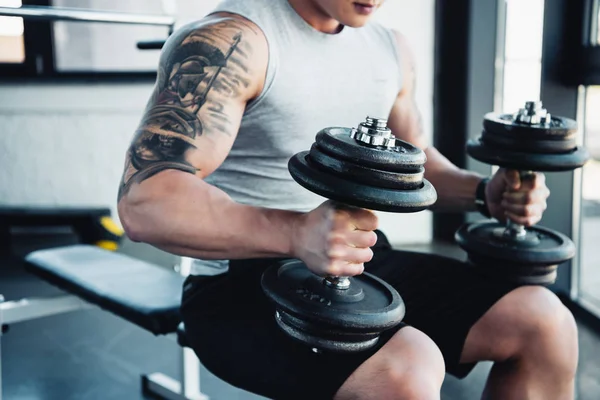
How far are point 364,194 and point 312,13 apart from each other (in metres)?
0.49

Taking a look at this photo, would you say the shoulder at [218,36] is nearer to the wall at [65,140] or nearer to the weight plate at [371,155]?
the weight plate at [371,155]

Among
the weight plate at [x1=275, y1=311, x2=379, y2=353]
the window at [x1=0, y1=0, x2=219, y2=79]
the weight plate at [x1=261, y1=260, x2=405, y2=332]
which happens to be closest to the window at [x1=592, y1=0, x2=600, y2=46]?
the weight plate at [x1=261, y1=260, x2=405, y2=332]

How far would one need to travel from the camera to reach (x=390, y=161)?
767 mm

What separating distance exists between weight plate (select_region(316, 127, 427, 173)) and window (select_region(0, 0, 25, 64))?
2.99 metres

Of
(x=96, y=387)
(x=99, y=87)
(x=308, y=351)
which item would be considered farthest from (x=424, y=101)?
(x=308, y=351)

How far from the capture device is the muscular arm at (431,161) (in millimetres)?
1319

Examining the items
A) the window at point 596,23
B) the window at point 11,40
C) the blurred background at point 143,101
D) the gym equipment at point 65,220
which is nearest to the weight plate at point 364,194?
the blurred background at point 143,101

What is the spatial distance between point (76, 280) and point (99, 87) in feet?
6.42

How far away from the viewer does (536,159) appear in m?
1.11

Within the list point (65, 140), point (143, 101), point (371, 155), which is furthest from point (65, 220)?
point (371, 155)

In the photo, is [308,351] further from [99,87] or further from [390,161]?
[99,87]

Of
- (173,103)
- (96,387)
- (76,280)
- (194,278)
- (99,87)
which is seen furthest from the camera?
(99,87)

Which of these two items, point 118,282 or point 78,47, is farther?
point 78,47

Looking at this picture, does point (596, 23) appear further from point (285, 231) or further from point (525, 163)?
point (285, 231)
